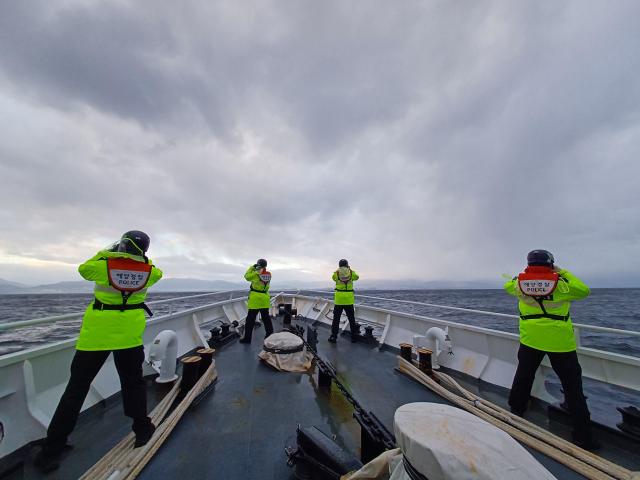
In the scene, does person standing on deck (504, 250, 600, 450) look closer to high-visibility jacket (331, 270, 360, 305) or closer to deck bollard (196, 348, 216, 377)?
high-visibility jacket (331, 270, 360, 305)

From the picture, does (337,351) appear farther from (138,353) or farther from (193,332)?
(138,353)

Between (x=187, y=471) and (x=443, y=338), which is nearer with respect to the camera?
(x=187, y=471)

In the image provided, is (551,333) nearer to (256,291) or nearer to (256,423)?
(256,423)

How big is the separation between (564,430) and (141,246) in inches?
181

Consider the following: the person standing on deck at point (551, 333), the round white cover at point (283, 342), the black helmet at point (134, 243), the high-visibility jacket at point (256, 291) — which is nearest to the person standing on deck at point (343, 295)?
the high-visibility jacket at point (256, 291)

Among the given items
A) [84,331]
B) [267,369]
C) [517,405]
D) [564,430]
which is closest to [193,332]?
[267,369]

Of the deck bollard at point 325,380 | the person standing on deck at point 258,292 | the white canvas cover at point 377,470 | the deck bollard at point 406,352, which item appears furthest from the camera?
the person standing on deck at point 258,292

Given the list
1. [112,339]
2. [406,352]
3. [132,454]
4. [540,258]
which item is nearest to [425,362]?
[406,352]

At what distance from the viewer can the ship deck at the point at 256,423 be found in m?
2.17

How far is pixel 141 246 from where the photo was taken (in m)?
2.59

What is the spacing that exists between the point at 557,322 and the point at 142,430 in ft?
13.5

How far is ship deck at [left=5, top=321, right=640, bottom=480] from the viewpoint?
A: 2174 millimetres

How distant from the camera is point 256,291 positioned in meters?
5.82

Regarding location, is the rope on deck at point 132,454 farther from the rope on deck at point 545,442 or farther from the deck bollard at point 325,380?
the rope on deck at point 545,442
